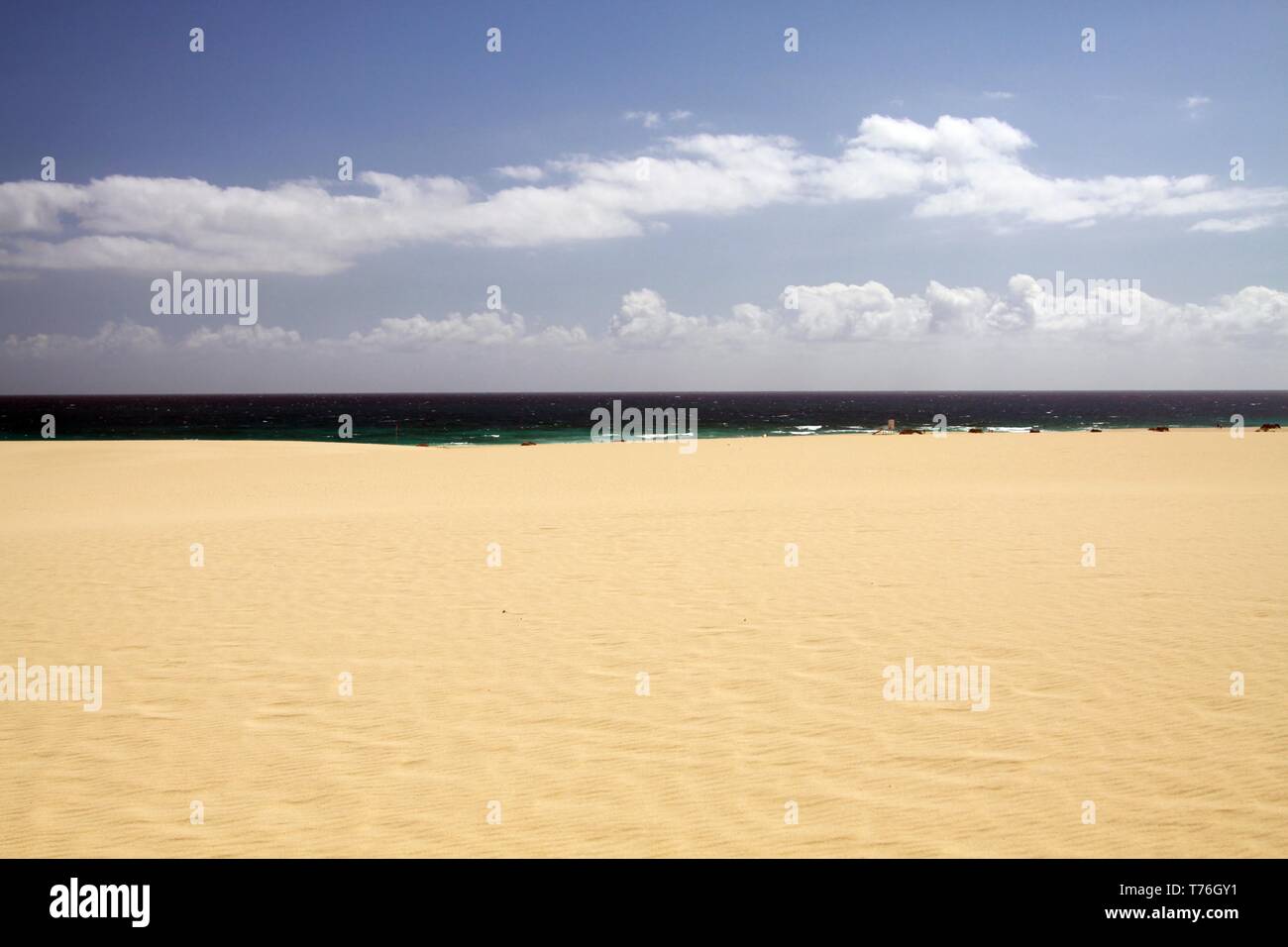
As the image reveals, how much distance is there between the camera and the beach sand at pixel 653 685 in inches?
196

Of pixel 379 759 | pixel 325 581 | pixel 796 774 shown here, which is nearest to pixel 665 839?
pixel 796 774

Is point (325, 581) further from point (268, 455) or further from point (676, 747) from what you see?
point (268, 455)

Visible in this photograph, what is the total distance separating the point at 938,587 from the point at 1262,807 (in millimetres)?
5846

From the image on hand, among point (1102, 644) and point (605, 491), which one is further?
point (605, 491)

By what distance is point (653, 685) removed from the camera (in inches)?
292

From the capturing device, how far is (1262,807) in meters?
5.05

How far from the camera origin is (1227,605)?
977 centimetres

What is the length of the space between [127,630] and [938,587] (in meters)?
9.80

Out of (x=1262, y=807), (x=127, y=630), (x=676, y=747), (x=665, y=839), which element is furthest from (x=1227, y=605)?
(x=127, y=630)

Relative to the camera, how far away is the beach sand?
4.99 m
